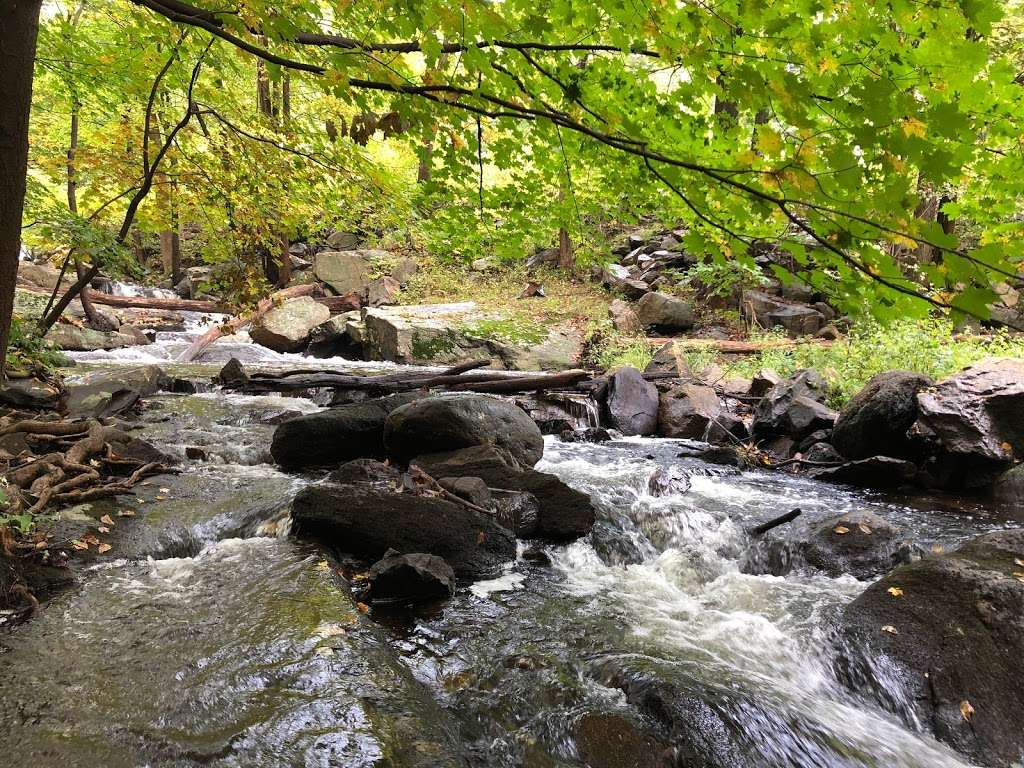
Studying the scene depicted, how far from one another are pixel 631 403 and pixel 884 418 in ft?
13.0

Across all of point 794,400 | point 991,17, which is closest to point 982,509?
point 794,400

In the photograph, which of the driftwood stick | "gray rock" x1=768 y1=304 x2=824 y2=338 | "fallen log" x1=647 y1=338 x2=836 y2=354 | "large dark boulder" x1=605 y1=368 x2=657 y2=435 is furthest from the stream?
"gray rock" x1=768 y1=304 x2=824 y2=338

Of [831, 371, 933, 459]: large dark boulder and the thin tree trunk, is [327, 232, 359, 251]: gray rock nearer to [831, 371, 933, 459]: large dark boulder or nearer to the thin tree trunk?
the thin tree trunk

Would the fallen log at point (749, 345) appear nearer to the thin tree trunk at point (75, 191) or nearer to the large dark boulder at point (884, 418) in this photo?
the large dark boulder at point (884, 418)

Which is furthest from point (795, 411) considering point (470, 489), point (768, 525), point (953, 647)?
point (470, 489)

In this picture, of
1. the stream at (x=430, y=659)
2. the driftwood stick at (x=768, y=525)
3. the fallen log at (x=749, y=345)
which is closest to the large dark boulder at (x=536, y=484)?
the stream at (x=430, y=659)

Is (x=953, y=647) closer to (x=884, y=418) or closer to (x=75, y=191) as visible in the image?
(x=884, y=418)

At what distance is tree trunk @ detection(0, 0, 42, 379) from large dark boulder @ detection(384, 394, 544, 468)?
4.95m

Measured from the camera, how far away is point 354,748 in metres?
2.42

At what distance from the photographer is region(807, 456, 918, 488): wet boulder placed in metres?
7.07

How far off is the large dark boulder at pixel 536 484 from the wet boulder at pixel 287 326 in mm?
10762

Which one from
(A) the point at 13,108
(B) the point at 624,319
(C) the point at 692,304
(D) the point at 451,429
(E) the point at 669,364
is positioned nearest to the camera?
(A) the point at 13,108

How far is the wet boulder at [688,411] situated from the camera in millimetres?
9453

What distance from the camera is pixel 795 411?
340 inches
